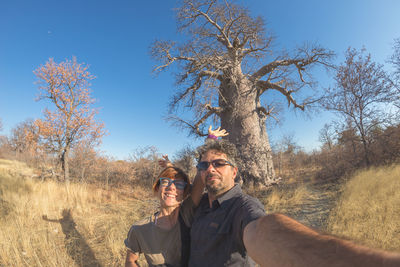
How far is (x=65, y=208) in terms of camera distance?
205 inches

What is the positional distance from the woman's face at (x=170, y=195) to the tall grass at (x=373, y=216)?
1953 millimetres

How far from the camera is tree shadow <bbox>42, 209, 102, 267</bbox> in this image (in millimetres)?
2746

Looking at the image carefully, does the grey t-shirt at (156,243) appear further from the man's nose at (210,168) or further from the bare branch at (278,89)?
the bare branch at (278,89)

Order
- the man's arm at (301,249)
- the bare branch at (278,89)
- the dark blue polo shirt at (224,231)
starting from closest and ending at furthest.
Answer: the man's arm at (301,249) < the dark blue polo shirt at (224,231) < the bare branch at (278,89)

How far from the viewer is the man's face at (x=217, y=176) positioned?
59.0 inches

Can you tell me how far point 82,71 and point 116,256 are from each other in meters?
8.96

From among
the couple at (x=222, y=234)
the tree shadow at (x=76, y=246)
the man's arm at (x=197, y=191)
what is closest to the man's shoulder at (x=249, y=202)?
the couple at (x=222, y=234)

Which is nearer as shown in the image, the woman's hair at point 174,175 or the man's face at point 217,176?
the man's face at point 217,176

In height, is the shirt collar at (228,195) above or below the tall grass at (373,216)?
above

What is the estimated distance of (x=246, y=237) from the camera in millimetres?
933

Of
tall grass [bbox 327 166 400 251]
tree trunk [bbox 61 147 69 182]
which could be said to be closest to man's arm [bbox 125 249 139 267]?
tall grass [bbox 327 166 400 251]

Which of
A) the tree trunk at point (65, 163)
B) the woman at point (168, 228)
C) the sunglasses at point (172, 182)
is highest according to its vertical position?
the tree trunk at point (65, 163)

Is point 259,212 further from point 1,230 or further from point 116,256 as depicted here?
point 1,230

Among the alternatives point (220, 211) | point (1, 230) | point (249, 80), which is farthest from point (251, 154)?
point (1, 230)
